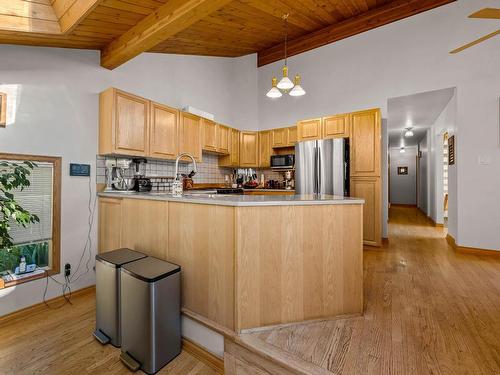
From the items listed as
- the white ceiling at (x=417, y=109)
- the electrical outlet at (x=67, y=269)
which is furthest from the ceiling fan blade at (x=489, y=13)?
the electrical outlet at (x=67, y=269)

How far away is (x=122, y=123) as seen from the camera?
279 cm

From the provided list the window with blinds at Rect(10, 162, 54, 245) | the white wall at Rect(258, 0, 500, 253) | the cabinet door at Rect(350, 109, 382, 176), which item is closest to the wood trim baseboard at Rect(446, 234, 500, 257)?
the white wall at Rect(258, 0, 500, 253)

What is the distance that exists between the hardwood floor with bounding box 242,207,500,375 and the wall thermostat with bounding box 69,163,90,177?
2.37 m

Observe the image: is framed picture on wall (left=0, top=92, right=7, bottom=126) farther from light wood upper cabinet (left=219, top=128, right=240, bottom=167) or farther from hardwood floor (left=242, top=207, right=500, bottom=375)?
light wood upper cabinet (left=219, top=128, right=240, bottom=167)

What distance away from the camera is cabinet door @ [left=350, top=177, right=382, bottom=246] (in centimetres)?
364

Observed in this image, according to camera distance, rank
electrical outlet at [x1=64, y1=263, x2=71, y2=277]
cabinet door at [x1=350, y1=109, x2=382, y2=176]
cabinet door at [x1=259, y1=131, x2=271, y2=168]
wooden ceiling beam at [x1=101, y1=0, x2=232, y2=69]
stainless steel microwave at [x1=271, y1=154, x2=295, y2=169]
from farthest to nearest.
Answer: cabinet door at [x1=259, y1=131, x2=271, y2=168], stainless steel microwave at [x1=271, y1=154, x2=295, y2=169], cabinet door at [x1=350, y1=109, x2=382, y2=176], electrical outlet at [x1=64, y1=263, x2=71, y2=277], wooden ceiling beam at [x1=101, y1=0, x2=232, y2=69]

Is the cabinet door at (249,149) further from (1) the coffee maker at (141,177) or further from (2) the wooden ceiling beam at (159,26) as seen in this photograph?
(2) the wooden ceiling beam at (159,26)

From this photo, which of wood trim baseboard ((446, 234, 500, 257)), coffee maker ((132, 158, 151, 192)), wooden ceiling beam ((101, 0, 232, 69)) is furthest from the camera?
wood trim baseboard ((446, 234, 500, 257))

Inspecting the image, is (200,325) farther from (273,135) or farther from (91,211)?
(273,135)

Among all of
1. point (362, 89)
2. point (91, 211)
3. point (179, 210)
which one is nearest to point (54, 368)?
point (179, 210)

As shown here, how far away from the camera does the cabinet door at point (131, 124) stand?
275 cm

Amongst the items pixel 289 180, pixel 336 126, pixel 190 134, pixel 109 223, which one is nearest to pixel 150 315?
pixel 109 223

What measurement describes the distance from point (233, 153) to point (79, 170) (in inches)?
109

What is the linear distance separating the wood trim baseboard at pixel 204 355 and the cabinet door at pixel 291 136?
3861 mm
